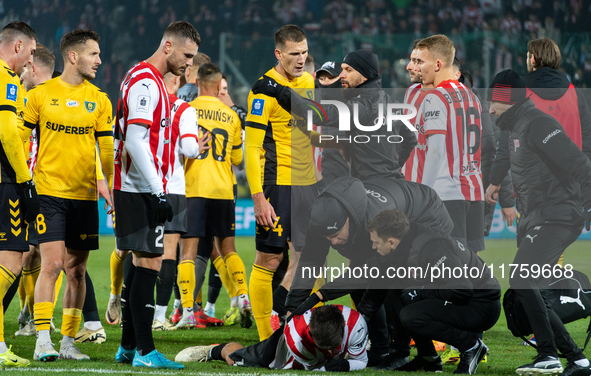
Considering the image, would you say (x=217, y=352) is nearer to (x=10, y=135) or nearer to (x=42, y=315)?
(x=42, y=315)

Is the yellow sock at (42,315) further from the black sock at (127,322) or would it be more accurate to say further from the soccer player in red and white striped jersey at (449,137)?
the soccer player in red and white striped jersey at (449,137)

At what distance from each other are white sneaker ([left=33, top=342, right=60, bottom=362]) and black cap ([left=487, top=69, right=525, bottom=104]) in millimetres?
3408

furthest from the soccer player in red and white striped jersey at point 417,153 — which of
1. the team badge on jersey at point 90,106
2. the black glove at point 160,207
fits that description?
the team badge on jersey at point 90,106

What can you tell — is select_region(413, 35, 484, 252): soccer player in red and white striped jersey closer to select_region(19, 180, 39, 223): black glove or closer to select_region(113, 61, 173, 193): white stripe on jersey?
select_region(113, 61, 173, 193): white stripe on jersey

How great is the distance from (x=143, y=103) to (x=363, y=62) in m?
1.60

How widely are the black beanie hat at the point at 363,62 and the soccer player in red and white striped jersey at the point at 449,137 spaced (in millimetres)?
518

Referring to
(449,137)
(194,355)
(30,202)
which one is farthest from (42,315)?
(449,137)

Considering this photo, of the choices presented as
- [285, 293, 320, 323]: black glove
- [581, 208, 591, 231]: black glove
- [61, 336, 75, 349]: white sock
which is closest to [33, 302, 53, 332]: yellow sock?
[61, 336, 75, 349]: white sock

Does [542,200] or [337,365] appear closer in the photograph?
[337,365]

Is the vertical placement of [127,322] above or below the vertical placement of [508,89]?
below

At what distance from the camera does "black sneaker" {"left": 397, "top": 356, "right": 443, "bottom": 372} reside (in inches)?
154

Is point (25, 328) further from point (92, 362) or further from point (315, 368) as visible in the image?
point (315, 368)

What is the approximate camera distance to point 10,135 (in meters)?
3.80

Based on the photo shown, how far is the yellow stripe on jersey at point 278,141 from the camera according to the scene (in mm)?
4547
